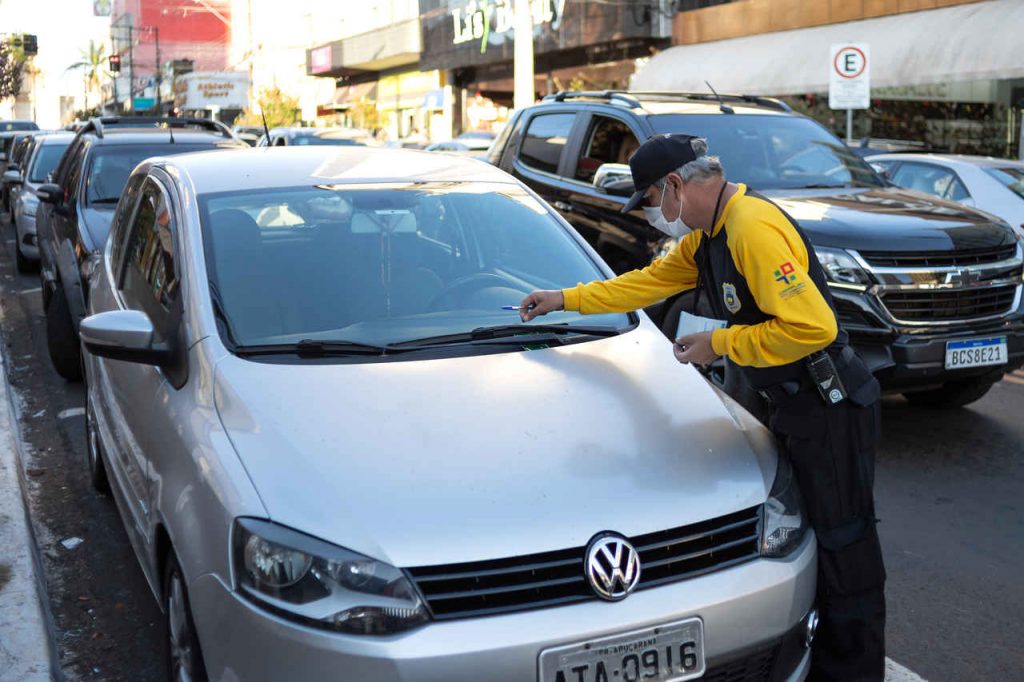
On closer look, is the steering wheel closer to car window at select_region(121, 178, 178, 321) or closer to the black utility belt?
car window at select_region(121, 178, 178, 321)

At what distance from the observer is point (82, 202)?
28.3ft

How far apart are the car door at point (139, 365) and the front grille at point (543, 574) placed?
1271 mm

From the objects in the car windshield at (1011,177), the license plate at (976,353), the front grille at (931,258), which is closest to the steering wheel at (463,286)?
the front grille at (931,258)

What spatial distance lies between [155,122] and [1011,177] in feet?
25.0

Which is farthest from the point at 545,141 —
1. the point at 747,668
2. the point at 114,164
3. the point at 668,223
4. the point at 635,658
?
the point at 635,658

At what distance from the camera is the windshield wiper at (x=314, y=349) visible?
3541 millimetres

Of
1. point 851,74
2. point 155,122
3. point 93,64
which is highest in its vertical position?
point 93,64

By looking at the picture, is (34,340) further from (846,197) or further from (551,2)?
(551,2)

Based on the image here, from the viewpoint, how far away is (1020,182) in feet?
32.5

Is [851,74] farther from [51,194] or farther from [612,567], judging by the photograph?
[612,567]

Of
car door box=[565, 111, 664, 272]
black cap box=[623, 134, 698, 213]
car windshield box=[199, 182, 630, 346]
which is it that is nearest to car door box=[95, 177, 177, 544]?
car windshield box=[199, 182, 630, 346]

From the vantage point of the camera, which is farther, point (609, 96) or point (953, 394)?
point (609, 96)

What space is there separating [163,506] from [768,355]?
1737mm

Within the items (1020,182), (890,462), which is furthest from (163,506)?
(1020,182)
